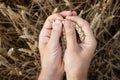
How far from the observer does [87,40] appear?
113cm

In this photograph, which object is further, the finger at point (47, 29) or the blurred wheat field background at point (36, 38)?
the blurred wheat field background at point (36, 38)

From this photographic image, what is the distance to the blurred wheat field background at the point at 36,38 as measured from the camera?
4.44 feet

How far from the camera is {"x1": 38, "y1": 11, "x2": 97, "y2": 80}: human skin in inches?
44.1

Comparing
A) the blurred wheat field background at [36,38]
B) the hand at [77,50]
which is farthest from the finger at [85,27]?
the blurred wheat field background at [36,38]

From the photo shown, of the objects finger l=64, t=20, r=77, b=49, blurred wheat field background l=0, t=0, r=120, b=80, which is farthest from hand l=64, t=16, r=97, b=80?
blurred wheat field background l=0, t=0, r=120, b=80

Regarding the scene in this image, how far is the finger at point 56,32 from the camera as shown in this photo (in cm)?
116

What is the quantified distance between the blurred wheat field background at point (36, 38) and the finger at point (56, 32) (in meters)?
0.17

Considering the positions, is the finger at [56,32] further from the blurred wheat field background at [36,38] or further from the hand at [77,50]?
the blurred wheat field background at [36,38]

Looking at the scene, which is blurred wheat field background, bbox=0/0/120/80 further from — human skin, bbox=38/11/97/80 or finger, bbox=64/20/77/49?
finger, bbox=64/20/77/49

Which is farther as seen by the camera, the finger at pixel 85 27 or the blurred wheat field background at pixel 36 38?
the blurred wheat field background at pixel 36 38

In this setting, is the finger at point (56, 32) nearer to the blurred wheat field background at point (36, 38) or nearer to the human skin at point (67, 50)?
the human skin at point (67, 50)

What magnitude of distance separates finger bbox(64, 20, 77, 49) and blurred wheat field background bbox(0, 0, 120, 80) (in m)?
0.23

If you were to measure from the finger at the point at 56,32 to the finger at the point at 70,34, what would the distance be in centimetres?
4

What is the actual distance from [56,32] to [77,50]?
0.10m
